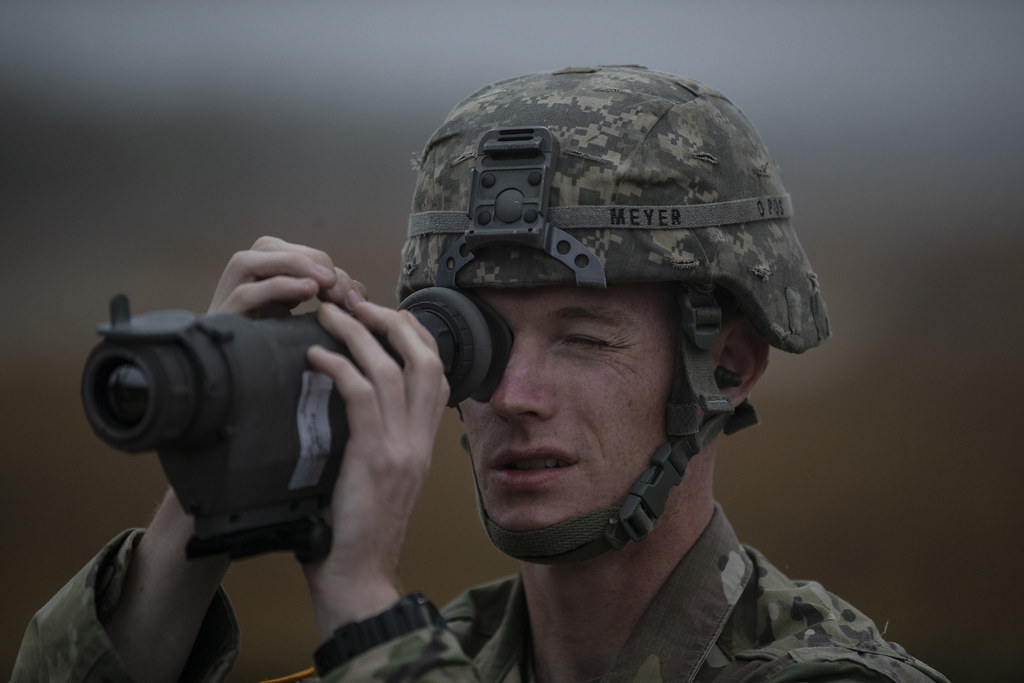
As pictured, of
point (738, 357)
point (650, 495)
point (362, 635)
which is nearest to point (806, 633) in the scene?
point (650, 495)

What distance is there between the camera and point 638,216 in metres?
2.60

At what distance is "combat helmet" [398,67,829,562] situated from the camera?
100 inches

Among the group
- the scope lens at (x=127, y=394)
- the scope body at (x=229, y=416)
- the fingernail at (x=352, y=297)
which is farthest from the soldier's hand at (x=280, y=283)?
the scope lens at (x=127, y=394)

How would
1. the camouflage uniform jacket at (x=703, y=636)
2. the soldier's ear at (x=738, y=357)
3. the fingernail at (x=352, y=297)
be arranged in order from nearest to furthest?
the fingernail at (x=352, y=297)
the camouflage uniform jacket at (x=703, y=636)
the soldier's ear at (x=738, y=357)

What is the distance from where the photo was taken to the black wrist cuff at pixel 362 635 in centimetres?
186

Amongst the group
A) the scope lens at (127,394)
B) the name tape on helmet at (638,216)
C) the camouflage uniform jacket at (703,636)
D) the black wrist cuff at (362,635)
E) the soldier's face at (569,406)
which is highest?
the name tape on helmet at (638,216)

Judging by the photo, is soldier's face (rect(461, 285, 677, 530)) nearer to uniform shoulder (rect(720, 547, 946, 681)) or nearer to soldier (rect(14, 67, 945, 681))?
A: soldier (rect(14, 67, 945, 681))

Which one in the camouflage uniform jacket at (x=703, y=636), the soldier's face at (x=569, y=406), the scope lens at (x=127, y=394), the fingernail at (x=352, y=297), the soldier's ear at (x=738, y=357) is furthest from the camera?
the soldier's ear at (x=738, y=357)

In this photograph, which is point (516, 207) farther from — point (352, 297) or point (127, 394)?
point (127, 394)

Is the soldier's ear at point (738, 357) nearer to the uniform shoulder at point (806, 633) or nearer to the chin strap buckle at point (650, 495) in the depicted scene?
the chin strap buckle at point (650, 495)

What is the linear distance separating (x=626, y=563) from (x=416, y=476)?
0.93 metres

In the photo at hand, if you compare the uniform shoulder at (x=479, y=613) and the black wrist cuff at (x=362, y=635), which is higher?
the black wrist cuff at (x=362, y=635)

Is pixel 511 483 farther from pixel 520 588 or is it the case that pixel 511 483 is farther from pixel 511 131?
pixel 511 131

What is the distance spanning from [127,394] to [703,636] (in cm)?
148
